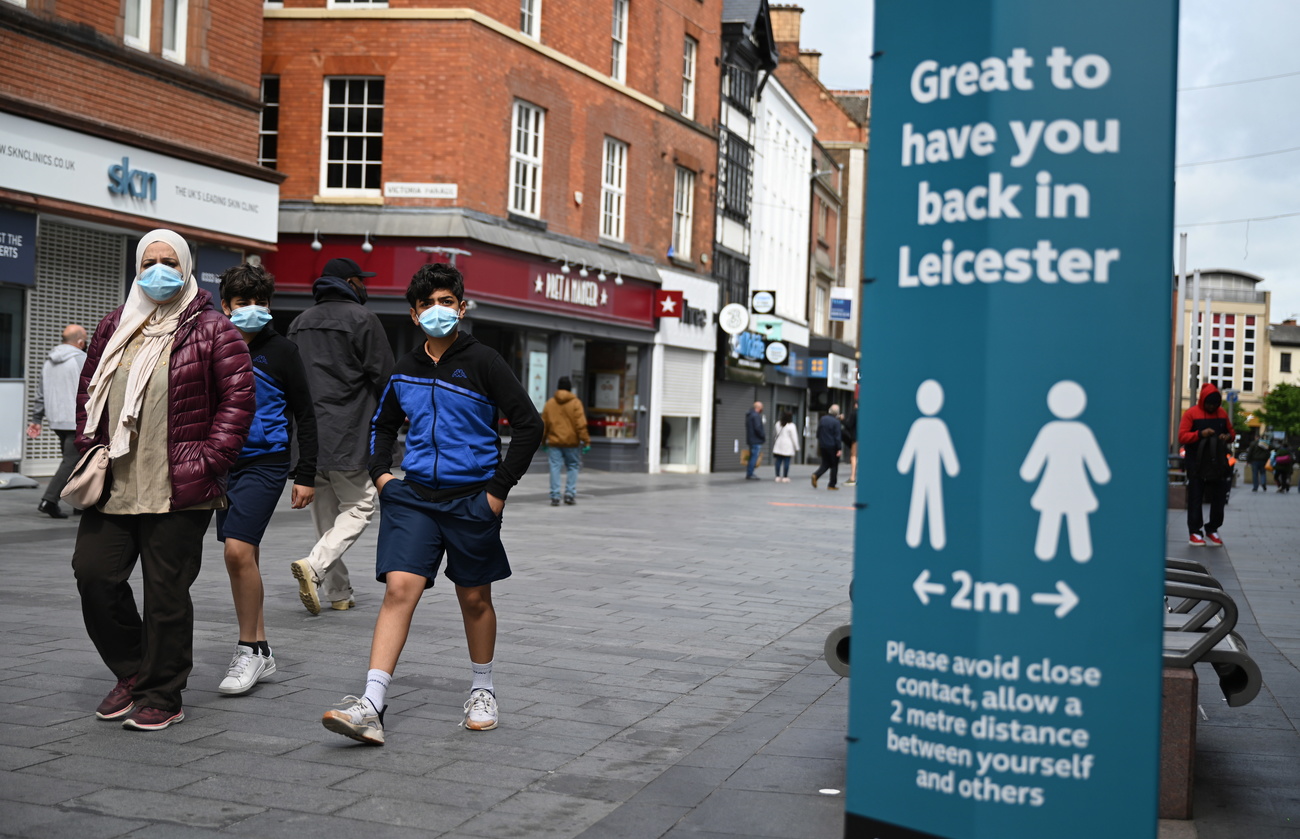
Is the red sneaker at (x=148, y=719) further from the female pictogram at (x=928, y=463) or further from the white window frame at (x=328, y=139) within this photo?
the white window frame at (x=328, y=139)

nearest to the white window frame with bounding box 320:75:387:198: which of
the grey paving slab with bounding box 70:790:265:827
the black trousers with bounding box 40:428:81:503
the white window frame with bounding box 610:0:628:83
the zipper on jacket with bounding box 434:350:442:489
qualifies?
the white window frame with bounding box 610:0:628:83

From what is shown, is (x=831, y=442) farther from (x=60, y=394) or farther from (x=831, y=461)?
(x=60, y=394)

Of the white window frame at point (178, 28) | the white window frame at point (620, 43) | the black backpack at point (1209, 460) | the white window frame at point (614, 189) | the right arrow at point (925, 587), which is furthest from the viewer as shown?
the white window frame at point (620, 43)

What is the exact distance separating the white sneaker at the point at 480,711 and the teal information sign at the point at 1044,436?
9.32ft

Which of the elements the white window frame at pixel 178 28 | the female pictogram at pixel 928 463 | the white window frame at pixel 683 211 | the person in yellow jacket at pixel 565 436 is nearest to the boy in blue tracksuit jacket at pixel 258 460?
the female pictogram at pixel 928 463

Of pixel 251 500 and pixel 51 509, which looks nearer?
pixel 251 500

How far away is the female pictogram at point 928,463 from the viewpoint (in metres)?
2.83

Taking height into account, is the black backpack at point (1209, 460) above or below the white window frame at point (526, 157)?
below

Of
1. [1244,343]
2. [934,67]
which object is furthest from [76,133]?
[1244,343]

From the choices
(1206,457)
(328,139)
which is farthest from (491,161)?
(1206,457)

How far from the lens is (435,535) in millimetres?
5277

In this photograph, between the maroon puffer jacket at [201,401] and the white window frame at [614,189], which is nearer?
the maroon puffer jacket at [201,401]

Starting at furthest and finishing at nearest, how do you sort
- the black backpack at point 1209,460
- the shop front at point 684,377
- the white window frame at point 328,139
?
the shop front at point 684,377
the white window frame at point 328,139
the black backpack at point 1209,460

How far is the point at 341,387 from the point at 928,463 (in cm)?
575
